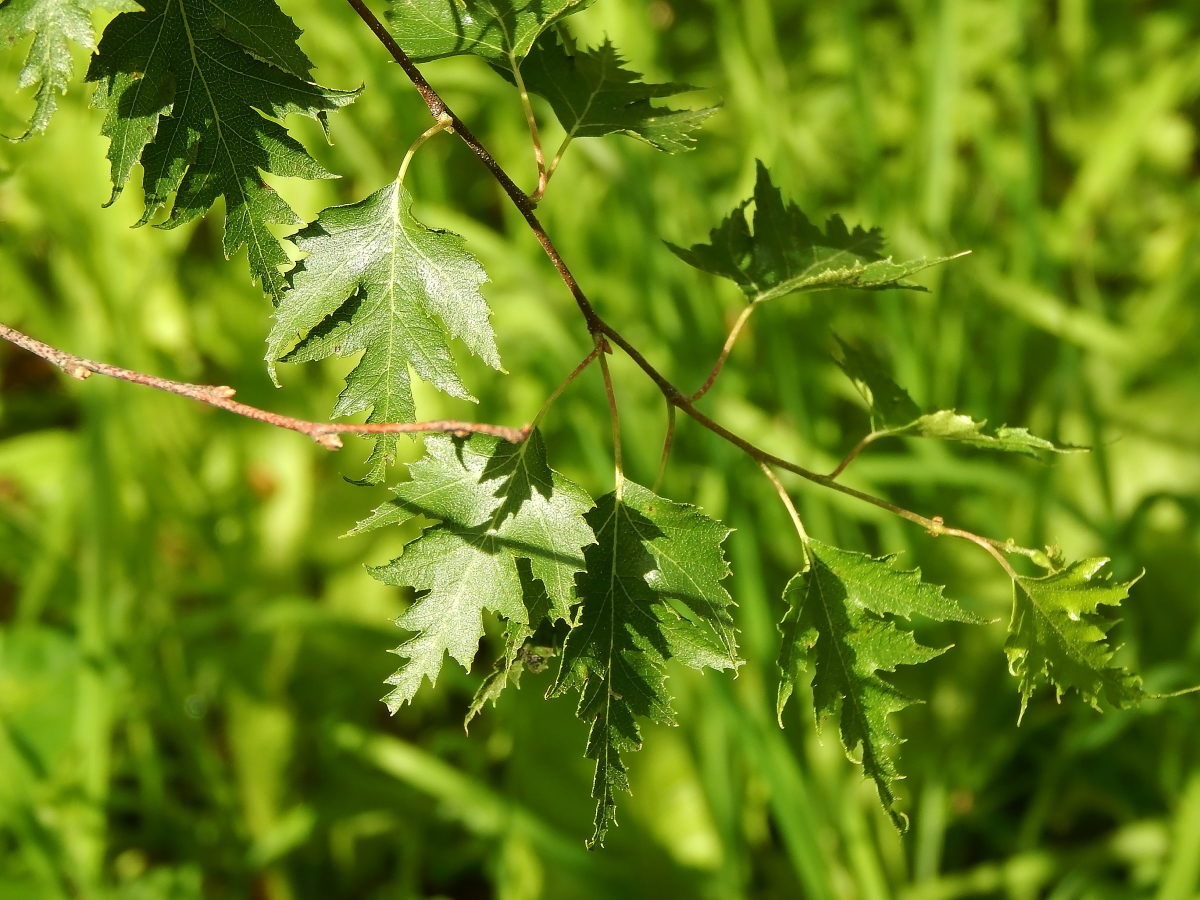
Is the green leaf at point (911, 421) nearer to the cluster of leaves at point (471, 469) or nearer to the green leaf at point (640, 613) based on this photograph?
the cluster of leaves at point (471, 469)

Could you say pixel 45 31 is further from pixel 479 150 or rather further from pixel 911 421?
pixel 911 421

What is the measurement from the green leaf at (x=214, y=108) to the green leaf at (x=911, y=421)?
31 centimetres

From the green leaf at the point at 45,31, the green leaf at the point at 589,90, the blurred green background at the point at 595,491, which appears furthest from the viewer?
the blurred green background at the point at 595,491

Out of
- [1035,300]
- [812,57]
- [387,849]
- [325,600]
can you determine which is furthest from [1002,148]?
[387,849]

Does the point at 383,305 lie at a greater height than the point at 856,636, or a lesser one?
greater

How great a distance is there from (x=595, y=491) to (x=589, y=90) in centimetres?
82

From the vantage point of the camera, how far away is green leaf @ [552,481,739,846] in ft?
1.53

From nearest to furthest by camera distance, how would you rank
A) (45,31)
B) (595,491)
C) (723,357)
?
(45,31)
(723,357)
(595,491)

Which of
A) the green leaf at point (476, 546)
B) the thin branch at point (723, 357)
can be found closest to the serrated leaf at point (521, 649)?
the green leaf at point (476, 546)

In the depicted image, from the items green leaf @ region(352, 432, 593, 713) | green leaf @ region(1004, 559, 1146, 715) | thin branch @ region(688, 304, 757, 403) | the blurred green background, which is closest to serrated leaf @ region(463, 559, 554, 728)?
Result: green leaf @ region(352, 432, 593, 713)

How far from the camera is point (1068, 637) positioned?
0.48 meters

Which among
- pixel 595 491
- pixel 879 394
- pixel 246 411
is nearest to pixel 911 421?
pixel 879 394

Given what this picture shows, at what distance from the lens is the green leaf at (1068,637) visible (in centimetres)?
46

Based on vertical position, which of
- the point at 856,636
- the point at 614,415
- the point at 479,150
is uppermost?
the point at 479,150
